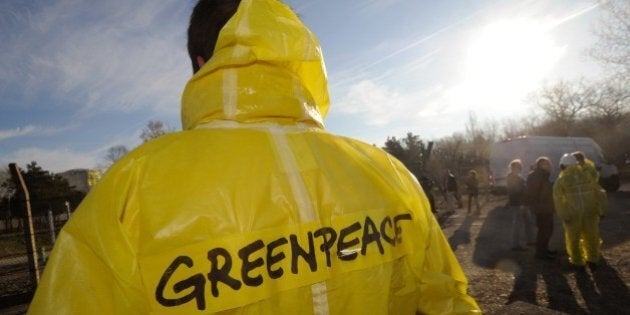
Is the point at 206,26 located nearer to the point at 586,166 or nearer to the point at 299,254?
the point at 299,254

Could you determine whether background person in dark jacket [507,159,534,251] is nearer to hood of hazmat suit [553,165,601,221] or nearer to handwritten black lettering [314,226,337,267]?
hood of hazmat suit [553,165,601,221]

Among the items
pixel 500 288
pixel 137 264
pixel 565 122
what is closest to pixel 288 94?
pixel 137 264

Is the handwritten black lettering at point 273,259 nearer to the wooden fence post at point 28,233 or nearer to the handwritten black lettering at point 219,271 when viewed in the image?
the handwritten black lettering at point 219,271

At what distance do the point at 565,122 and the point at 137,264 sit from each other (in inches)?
2162

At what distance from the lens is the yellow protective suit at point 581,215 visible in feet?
21.9

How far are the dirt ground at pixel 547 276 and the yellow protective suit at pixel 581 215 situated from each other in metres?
0.32

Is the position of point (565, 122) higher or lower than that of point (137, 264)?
higher

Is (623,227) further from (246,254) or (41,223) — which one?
(41,223)

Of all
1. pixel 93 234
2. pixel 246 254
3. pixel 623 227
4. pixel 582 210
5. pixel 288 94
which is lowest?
pixel 623 227

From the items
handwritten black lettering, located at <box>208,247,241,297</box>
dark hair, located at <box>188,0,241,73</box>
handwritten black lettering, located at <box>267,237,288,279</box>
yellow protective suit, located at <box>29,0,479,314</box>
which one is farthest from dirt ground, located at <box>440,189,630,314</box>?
dark hair, located at <box>188,0,241,73</box>

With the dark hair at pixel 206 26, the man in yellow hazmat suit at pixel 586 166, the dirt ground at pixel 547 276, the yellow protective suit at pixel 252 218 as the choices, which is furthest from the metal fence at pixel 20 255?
the man in yellow hazmat suit at pixel 586 166

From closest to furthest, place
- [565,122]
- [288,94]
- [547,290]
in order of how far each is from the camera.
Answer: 1. [288,94]
2. [547,290]
3. [565,122]

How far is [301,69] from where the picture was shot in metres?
1.37

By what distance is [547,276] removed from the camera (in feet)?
21.4
